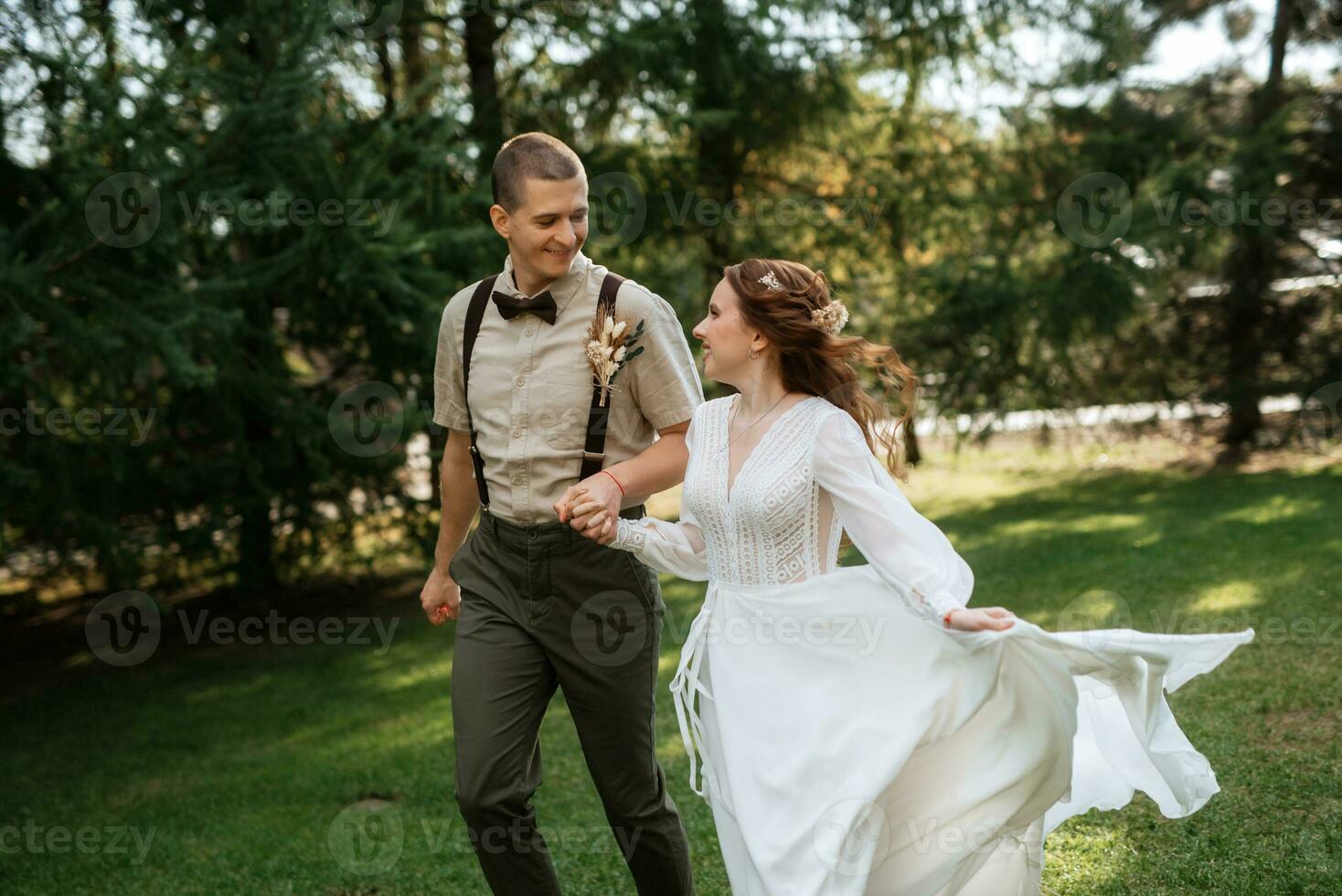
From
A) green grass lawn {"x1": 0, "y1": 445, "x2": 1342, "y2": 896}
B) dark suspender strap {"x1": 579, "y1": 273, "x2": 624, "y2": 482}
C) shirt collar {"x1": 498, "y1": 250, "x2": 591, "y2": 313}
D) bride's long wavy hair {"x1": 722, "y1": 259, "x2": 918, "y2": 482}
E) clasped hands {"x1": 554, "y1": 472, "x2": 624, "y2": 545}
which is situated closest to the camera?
clasped hands {"x1": 554, "y1": 472, "x2": 624, "y2": 545}

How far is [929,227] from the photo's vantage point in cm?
1322

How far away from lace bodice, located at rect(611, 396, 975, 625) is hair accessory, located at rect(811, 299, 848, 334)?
20 cm

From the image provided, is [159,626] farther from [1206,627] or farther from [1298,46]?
[1298,46]

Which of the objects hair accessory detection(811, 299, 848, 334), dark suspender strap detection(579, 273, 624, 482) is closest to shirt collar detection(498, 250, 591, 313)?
dark suspender strap detection(579, 273, 624, 482)

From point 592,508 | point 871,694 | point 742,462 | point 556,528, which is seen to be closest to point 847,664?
point 871,694

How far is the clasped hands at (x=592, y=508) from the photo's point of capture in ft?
9.75

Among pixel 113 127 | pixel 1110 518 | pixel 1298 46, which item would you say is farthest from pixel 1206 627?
pixel 1298 46

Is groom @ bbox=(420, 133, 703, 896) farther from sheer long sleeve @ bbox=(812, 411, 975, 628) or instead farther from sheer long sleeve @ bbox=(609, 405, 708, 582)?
sheer long sleeve @ bbox=(812, 411, 975, 628)

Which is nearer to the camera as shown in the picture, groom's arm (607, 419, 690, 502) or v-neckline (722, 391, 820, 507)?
v-neckline (722, 391, 820, 507)

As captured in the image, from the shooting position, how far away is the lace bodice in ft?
9.32

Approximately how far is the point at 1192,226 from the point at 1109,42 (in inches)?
84.7

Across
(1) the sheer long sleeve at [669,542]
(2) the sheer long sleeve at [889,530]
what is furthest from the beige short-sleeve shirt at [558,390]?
(2) the sheer long sleeve at [889,530]

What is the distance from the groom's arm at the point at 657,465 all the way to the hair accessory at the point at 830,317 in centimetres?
47

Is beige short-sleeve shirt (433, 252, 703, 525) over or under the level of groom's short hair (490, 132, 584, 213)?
under
